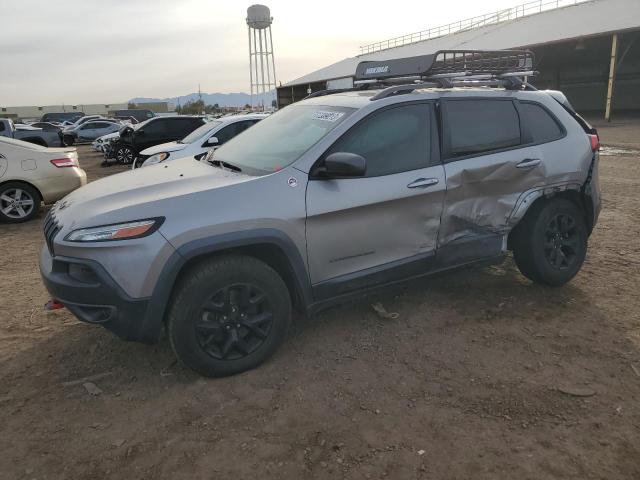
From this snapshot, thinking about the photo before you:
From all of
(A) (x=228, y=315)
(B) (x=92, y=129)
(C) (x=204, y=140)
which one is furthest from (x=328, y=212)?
(B) (x=92, y=129)

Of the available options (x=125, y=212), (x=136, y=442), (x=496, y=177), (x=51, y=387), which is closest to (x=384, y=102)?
(x=496, y=177)

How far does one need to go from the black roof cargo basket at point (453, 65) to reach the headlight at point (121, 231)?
2.63m

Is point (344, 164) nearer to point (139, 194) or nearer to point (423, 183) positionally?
point (423, 183)

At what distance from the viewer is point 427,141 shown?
12.1 ft

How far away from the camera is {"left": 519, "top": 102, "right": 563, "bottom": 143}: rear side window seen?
4.14 metres

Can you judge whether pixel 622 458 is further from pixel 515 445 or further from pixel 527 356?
pixel 527 356

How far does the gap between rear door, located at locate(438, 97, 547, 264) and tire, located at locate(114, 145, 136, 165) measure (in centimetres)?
1416

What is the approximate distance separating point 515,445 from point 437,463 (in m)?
0.43

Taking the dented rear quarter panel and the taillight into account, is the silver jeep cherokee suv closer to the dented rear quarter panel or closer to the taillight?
the dented rear quarter panel

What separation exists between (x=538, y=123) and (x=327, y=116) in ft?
6.04

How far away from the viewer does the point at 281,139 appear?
3.78 m

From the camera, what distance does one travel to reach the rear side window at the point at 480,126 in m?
3.80

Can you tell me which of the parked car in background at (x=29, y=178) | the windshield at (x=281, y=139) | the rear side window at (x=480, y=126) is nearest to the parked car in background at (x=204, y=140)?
the parked car in background at (x=29, y=178)

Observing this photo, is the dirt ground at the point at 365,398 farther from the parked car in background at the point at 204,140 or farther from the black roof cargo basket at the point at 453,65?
the parked car in background at the point at 204,140
